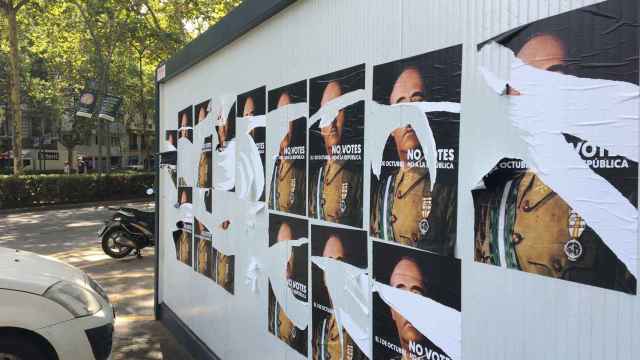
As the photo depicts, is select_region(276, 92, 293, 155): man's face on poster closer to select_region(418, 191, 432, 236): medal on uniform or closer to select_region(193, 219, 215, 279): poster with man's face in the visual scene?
select_region(418, 191, 432, 236): medal on uniform

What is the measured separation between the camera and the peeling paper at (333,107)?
2871 mm

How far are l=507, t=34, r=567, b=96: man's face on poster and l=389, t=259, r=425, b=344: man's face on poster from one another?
0.90 meters

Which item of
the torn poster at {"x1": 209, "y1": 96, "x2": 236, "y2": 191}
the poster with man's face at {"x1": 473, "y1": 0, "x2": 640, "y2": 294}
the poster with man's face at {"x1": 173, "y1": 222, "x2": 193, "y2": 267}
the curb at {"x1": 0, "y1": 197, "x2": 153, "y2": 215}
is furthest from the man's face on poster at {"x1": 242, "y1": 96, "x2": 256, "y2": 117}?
the curb at {"x1": 0, "y1": 197, "x2": 153, "y2": 215}

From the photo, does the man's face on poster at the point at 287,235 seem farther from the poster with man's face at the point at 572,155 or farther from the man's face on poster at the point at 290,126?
the poster with man's face at the point at 572,155

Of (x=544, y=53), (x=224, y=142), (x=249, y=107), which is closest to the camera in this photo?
(x=544, y=53)

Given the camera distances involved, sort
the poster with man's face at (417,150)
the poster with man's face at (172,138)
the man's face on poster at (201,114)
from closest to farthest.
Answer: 1. the poster with man's face at (417,150)
2. the man's face on poster at (201,114)
3. the poster with man's face at (172,138)

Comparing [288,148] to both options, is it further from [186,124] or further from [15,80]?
[15,80]

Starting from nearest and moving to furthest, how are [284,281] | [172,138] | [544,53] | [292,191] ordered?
[544,53]
[292,191]
[284,281]
[172,138]

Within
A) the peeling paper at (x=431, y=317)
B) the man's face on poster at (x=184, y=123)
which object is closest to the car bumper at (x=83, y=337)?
the man's face on poster at (x=184, y=123)

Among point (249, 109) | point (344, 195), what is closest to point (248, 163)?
point (249, 109)

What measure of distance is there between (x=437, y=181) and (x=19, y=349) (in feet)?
9.93

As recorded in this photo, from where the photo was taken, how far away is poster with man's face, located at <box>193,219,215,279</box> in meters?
5.18

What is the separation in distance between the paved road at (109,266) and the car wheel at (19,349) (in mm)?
1730

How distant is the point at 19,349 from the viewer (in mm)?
3697
